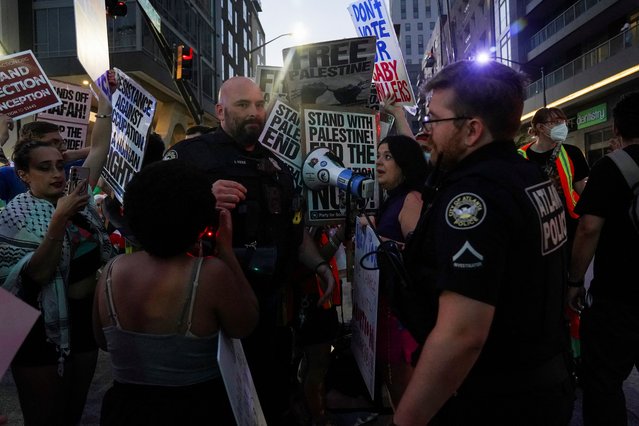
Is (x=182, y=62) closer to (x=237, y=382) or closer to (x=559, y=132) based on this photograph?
(x=559, y=132)

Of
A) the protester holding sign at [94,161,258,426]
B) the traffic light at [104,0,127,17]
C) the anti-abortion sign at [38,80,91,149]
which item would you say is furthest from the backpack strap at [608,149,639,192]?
the traffic light at [104,0,127,17]

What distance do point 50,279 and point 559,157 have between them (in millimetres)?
3790

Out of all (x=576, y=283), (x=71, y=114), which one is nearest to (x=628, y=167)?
(x=576, y=283)

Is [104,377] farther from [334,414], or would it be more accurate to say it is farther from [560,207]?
[560,207]

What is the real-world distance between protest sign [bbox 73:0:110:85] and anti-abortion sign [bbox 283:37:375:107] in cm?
126

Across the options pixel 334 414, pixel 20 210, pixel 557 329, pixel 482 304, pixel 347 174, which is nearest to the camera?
pixel 482 304

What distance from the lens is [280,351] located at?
2818 millimetres

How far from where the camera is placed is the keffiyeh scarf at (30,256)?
2.39 m

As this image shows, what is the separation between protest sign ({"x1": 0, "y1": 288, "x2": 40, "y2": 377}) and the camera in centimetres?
156

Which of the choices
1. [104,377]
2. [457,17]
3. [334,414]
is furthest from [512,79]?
[457,17]

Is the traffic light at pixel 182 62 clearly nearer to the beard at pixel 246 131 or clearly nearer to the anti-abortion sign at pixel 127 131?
the anti-abortion sign at pixel 127 131

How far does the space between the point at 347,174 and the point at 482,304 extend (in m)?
1.48

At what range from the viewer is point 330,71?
3.32 meters

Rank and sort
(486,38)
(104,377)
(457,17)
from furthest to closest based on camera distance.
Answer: (457,17) → (486,38) → (104,377)
